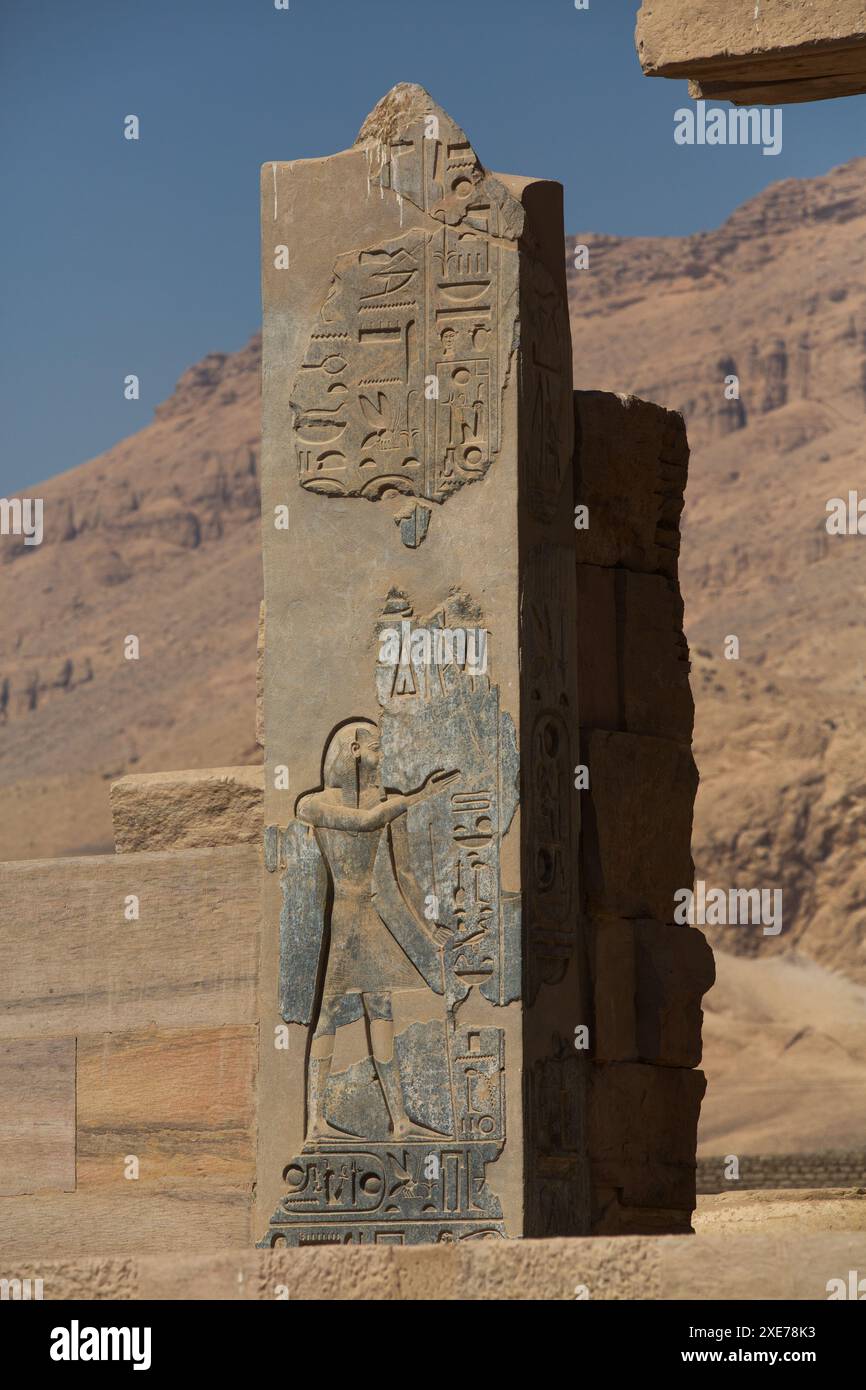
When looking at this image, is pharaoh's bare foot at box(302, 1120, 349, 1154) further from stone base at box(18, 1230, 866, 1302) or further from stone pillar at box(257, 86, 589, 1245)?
stone base at box(18, 1230, 866, 1302)

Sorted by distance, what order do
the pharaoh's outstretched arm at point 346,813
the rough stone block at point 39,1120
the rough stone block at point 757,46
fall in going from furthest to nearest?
the rough stone block at point 39,1120
the pharaoh's outstretched arm at point 346,813
the rough stone block at point 757,46

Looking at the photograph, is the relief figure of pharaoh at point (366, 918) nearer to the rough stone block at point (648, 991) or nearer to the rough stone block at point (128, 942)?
the rough stone block at point (128, 942)

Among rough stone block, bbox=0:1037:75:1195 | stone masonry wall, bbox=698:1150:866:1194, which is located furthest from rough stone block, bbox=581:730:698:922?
stone masonry wall, bbox=698:1150:866:1194

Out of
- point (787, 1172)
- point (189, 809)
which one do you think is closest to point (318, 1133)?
point (189, 809)

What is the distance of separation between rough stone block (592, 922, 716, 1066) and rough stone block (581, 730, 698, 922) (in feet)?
0.30

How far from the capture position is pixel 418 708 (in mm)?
8055

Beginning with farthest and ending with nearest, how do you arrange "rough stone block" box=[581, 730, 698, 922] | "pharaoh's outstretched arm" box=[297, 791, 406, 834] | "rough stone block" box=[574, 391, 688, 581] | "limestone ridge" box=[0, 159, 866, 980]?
"limestone ridge" box=[0, 159, 866, 980] < "rough stone block" box=[574, 391, 688, 581] < "rough stone block" box=[581, 730, 698, 922] < "pharaoh's outstretched arm" box=[297, 791, 406, 834]

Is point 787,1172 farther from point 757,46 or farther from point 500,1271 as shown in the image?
point 500,1271

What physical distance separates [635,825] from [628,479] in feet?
4.17

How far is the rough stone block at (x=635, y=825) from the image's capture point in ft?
28.3

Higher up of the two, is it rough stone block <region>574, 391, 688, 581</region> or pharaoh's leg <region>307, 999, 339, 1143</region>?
rough stone block <region>574, 391, 688, 581</region>

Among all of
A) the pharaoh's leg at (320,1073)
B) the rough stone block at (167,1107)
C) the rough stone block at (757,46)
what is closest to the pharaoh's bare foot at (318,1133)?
the pharaoh's leg at (320,1073)

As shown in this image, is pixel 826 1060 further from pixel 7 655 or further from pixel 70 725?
pixel 7 655

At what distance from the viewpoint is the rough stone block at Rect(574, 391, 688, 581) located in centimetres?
894
